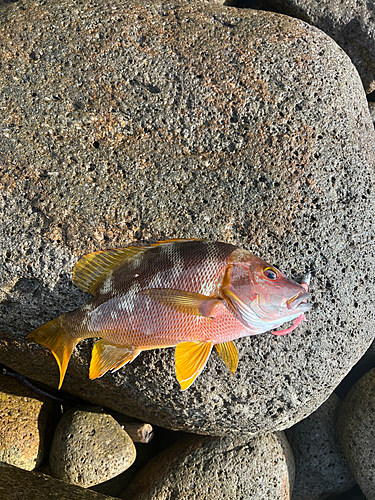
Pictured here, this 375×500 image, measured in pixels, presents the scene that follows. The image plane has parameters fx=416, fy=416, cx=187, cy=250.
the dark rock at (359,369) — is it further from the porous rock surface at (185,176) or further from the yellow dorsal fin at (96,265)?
the yellow dorsal fin at (96,265)

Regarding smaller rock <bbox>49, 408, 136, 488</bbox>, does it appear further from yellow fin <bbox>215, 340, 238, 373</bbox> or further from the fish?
yellow fin <bbox>215, 340, 238, 373</bbox>

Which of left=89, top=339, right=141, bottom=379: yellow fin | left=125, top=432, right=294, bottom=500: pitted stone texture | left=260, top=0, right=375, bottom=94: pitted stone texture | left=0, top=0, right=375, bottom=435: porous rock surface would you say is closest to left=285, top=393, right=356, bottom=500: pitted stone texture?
left=125, top=432, right=294, bottom=500: pitted stone texture

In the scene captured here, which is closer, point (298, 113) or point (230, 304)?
point (230, 304)

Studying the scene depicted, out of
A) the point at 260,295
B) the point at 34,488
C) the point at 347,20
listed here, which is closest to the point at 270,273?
the point at 260,295

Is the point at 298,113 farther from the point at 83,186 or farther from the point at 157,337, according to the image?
the point at 157,337

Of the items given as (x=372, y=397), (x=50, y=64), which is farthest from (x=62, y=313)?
(x=372, y=397)
